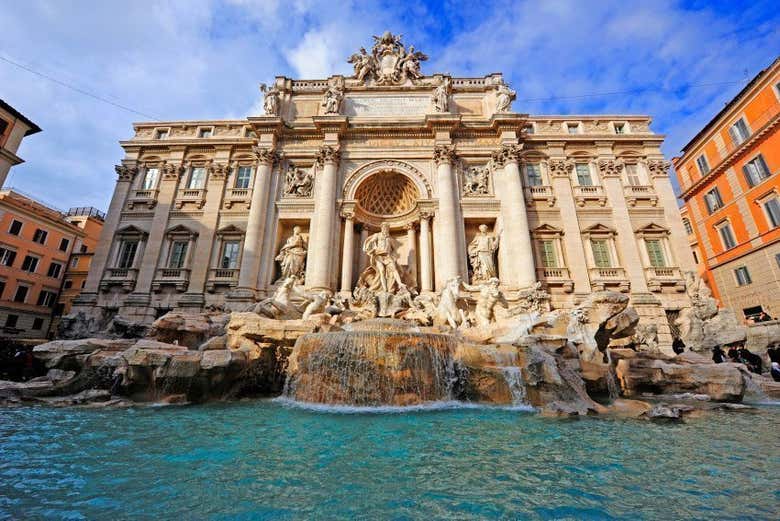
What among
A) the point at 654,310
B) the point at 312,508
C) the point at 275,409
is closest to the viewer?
the point at 312,508

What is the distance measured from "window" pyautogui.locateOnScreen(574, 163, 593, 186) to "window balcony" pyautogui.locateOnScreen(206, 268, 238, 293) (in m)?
19.0

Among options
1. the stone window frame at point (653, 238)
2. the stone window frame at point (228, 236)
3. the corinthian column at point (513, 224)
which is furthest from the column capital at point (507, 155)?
the stone window frame at point (228, 236)

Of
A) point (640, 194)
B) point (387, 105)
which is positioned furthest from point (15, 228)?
point (640, 194)

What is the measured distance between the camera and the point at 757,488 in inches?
107

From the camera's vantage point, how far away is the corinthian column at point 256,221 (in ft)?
49.9

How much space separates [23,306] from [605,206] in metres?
40.6

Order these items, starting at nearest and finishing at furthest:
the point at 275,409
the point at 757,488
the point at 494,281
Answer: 1. the point at 757,488
2. the point at 275,409
3. the point at 494,281

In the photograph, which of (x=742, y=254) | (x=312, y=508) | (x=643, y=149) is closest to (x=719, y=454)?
(x=312, y=508)

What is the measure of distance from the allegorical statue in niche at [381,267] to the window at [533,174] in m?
8.97

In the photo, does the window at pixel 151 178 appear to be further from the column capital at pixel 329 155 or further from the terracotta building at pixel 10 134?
the column capital at pixel 329 155

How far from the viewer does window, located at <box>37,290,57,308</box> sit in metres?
25.7

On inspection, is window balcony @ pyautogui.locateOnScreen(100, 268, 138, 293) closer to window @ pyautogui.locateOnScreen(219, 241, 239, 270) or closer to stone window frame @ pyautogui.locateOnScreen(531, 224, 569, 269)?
window @ pyautogui.locateOnScreen(219, 241, 239, 270)

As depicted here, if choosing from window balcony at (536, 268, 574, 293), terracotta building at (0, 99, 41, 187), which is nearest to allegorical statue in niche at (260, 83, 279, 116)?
terracotta building at (0, 99, 41, 187)

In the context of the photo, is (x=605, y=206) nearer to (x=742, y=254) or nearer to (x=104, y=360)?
(x=742, y=254)
